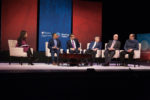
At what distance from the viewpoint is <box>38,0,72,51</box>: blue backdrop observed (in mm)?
9586

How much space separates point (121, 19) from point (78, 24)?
2.51 m

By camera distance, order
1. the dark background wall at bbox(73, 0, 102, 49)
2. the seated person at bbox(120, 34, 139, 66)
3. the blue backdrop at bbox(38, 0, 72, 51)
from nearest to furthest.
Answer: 1. the seated person at bbox(120, 34, 139, 66)
2. the blue backdrop at bbox(38, 0, 72, 51)
3. the dark background wall at bbox(73, 0, 102, 49)

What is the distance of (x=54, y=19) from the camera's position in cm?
976

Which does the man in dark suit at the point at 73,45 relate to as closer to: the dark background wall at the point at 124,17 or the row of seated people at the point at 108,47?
the row of seated people at the point at 108,47

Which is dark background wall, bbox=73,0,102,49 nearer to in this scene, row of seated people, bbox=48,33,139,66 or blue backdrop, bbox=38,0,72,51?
blue backdrop, bbox=38,0,72,51

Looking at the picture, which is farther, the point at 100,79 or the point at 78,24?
the point at 78,24

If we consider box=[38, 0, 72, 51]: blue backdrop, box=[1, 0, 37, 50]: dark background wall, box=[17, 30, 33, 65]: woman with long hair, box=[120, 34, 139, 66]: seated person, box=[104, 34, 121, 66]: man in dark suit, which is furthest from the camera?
box=[38, 0, 72, 51]: blue backdrop

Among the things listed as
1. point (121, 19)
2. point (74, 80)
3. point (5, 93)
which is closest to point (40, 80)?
point (74, 80)

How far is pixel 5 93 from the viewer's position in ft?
7.86

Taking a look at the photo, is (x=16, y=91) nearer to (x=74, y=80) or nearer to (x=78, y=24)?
(x=74, y=80)

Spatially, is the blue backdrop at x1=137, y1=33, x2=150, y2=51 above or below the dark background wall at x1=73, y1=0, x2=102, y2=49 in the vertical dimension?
below

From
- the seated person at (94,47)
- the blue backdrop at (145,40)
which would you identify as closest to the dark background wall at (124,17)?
the blue backdrop at (145,40)

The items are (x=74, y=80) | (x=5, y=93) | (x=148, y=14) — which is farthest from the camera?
(x=148, y=14)

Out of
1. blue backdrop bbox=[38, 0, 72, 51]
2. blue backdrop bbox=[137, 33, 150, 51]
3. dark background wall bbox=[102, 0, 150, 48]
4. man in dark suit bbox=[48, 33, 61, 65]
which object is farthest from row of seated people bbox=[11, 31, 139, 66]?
blue backdrop bbox=[137, 33, 150, 51]
